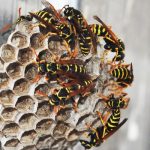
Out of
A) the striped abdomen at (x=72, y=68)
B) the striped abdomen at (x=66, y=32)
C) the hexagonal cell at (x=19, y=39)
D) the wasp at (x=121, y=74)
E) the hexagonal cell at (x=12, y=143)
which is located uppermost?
the striped abdomen at (x=66, y=32)

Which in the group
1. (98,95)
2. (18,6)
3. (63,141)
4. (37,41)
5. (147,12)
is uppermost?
(147,12)

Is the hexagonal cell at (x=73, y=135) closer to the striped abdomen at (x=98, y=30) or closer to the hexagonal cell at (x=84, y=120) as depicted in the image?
the hexagonal cell at (x=84, y=120)

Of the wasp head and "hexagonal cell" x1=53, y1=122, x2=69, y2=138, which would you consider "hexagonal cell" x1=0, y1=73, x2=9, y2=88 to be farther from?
"hexagonal cell" x1=53, y1=122, x2=69, y2=138

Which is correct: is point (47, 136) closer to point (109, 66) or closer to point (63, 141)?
point (63, 141)

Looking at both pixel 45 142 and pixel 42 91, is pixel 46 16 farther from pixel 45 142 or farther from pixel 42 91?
pixel 45 142

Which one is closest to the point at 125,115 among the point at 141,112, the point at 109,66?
the point at 141,112

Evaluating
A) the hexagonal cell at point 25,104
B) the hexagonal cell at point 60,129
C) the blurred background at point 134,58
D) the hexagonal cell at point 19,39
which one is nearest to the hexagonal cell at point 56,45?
the hexagonal cell at point 19,39

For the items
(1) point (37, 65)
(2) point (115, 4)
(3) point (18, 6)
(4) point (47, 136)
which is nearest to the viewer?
(1) point (37, 65)
